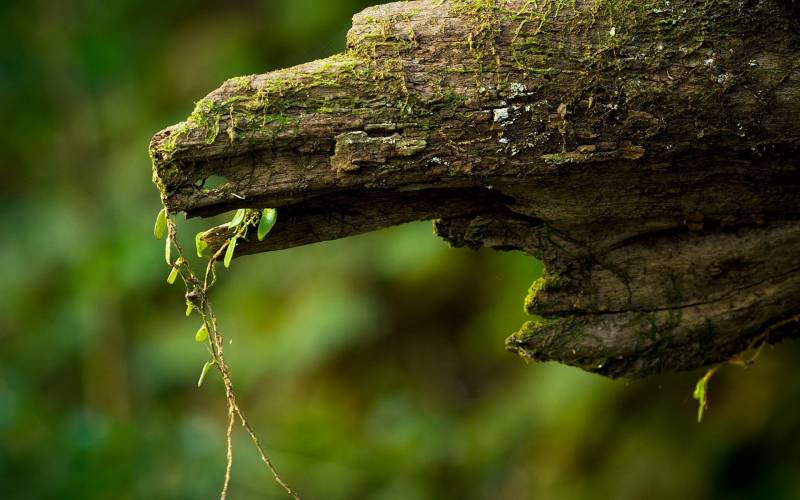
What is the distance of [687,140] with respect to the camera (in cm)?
178

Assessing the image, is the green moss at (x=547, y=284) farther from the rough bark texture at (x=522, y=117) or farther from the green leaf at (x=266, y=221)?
the green leaf at (x=266, y=221)

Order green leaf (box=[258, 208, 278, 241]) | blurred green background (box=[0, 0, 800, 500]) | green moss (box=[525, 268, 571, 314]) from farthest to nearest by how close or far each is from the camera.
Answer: blurred green background (box=[0, 0, 800, 500]) < green moss (box=[525, 268, 571, 314]) < green leaf (box=[258, 208, 278, 241])

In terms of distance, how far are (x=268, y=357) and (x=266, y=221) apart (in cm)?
364

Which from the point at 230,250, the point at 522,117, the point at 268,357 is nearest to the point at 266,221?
the point at 230,250

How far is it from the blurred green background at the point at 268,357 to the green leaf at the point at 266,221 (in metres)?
2.57

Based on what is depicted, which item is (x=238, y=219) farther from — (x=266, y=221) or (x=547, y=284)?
(x=547, y=284)

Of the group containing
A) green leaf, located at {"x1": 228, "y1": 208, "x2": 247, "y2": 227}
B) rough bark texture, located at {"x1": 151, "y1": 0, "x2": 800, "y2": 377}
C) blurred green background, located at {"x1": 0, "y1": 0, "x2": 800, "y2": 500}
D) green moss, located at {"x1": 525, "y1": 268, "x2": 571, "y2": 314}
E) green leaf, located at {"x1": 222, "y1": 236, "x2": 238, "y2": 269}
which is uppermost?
rough bark texture, located at {"x1": 151, "y1": 0, "x2": 800, "y2": 377}

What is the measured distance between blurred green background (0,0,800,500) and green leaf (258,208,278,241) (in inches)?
101

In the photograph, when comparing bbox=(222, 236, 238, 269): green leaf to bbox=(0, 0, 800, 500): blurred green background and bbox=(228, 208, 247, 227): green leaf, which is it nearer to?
bbox=(228, 208, 247, 227): green leaf

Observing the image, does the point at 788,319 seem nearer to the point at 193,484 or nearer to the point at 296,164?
the point at 296,164

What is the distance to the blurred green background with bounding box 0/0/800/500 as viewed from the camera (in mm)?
3943

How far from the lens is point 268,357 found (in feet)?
17.7

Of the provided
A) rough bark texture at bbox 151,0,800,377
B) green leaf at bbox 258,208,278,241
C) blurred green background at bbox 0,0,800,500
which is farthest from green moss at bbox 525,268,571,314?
blurred green background at bbox 0,0,800,500

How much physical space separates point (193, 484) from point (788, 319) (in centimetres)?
324
